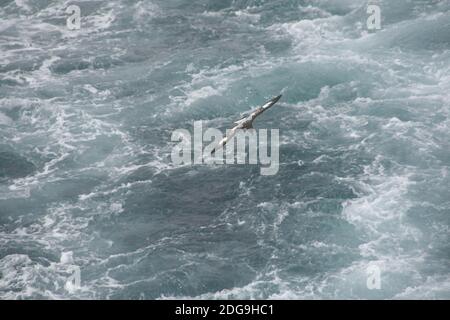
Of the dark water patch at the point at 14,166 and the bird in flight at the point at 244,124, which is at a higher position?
the bird in flight at the point at 244,124

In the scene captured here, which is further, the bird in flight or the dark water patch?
the dark water patch

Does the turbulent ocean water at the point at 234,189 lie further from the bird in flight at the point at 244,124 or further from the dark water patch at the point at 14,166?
the bird in flight at the point at 244,124

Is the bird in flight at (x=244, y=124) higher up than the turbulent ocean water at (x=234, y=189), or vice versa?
the bird in flight at (x=244, y=124)

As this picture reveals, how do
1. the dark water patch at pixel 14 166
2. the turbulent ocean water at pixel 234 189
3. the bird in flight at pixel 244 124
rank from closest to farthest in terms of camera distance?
the turbulent ocean water at pixel 234 189
the bird in flight at pixel 244 124
the dark water patch at pixel 14 166

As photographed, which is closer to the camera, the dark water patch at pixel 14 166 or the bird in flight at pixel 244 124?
the bird in flight at pixel 244 124

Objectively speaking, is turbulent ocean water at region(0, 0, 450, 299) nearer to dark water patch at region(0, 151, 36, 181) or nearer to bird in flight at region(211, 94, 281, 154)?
dark water patch at region(0, 151, 36, 181)

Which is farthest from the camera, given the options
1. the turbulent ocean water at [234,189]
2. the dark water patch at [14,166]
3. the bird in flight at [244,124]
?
the dark water patch at [14,166]

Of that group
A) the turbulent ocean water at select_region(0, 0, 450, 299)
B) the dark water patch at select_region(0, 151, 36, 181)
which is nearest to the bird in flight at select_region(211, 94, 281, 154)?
the turbulent ocean water at select_region(0, 0, 450, 299)

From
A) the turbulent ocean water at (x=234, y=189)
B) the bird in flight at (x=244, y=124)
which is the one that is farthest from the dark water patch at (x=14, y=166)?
the bird in flight at (x=244, y=124)

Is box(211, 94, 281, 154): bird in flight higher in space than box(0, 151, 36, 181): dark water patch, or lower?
higher
